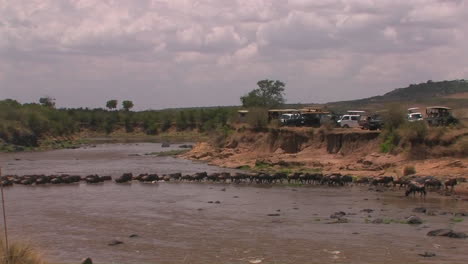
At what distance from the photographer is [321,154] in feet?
167

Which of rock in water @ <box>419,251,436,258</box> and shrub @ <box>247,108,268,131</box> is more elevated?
shrub @ <box>247,108,268,131</box>

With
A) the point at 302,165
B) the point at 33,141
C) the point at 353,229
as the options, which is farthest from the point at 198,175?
the point at 33,141

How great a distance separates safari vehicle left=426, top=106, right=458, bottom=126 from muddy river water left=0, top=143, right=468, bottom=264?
13304 mm

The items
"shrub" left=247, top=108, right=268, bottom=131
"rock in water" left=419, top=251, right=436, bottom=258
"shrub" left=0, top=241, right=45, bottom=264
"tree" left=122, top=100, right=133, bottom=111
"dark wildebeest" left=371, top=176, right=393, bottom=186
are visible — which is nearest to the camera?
"shrub" left=0, top=241, right=45, bottom=264

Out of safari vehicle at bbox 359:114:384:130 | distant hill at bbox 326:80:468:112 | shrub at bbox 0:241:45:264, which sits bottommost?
shrub at bbox 0:241:45:264

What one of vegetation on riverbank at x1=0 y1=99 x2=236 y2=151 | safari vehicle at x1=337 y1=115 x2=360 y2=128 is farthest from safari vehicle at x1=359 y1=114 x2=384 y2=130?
vegetation on riverbank at x1=0 y1=99 x2=236 y2=151

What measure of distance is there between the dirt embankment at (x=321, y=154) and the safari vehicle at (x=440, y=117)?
173 inches

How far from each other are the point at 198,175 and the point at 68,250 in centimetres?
2192

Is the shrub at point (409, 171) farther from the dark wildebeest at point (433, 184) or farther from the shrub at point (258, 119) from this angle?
the shrub at point (258, 119)

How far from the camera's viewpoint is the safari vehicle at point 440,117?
46062mm

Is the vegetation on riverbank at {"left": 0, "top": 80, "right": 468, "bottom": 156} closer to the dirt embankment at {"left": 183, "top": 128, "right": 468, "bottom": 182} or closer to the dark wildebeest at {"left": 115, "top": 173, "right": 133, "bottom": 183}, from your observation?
the dirt embankment at {"left": 183, "top": 128, "right": 468, "bottom": 182}

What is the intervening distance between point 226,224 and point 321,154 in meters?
26.2

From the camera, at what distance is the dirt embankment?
41.1m

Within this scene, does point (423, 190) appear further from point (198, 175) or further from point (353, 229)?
point (198, 175)
